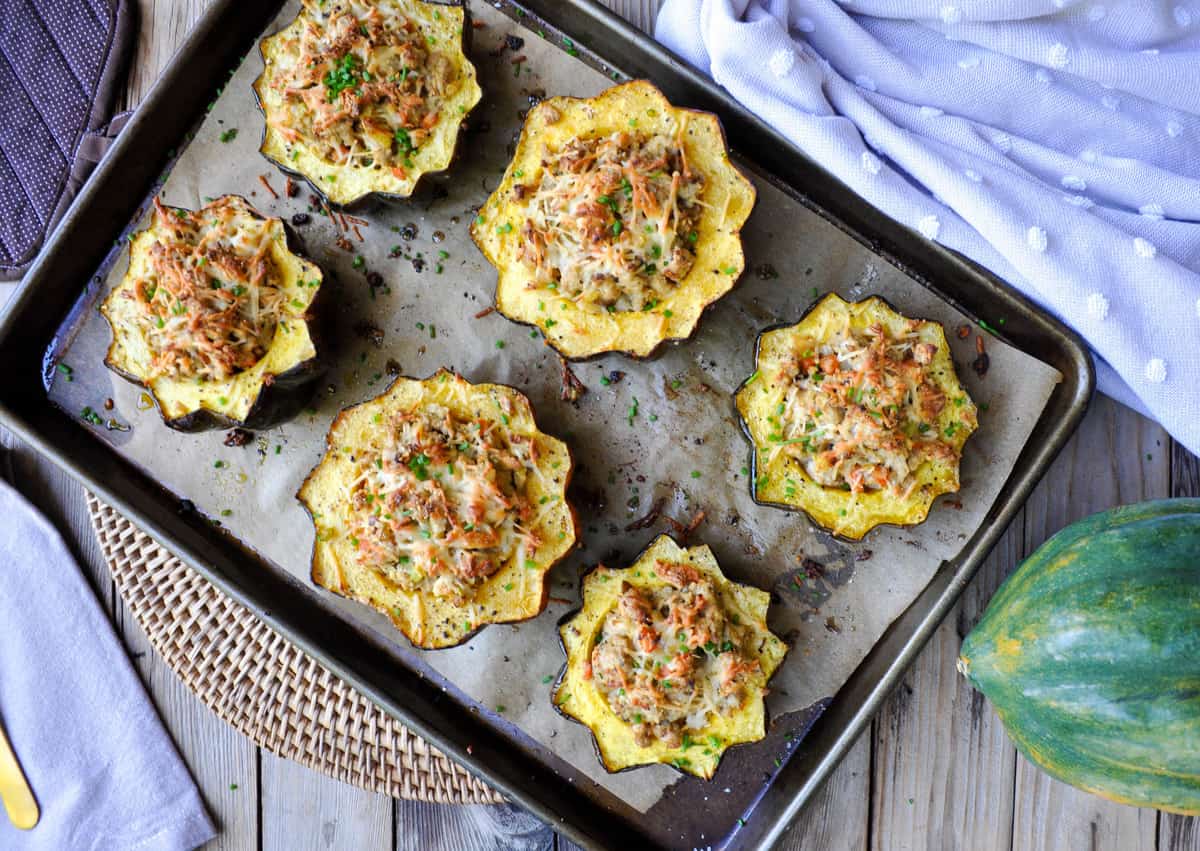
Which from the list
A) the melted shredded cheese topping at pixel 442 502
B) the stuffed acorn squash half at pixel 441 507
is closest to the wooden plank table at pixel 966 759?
the stuffed acorn squash half at pixel 441 507

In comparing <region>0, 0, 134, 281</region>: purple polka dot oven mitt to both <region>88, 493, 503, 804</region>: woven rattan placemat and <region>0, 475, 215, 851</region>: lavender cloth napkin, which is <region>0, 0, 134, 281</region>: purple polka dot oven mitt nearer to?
<region>0, 475, 215, 851</region>: lavender cloth napkin

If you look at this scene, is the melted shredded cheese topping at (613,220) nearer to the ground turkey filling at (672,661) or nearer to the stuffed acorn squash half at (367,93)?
the stuffed acorn squash half at (367,93)

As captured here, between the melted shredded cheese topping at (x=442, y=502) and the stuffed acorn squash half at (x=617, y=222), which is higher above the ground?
the stuffed acorn squash half at (x=617, y=222)

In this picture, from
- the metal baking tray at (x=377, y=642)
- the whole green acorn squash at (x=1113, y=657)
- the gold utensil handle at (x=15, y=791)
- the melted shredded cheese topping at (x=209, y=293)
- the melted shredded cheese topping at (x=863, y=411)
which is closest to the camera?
the whole green acorn squash at (x=1113, y=657)

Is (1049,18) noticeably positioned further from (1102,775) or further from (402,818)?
(402,818)

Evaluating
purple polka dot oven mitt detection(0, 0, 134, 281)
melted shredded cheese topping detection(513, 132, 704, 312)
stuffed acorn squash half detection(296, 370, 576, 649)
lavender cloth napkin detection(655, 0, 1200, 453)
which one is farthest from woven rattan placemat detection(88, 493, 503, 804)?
lavender cloth napkin detection(655, 0, 1200, 453)

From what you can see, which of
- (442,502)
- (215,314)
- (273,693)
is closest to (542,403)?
(442,502)

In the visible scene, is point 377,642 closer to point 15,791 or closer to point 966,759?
point 15,791
